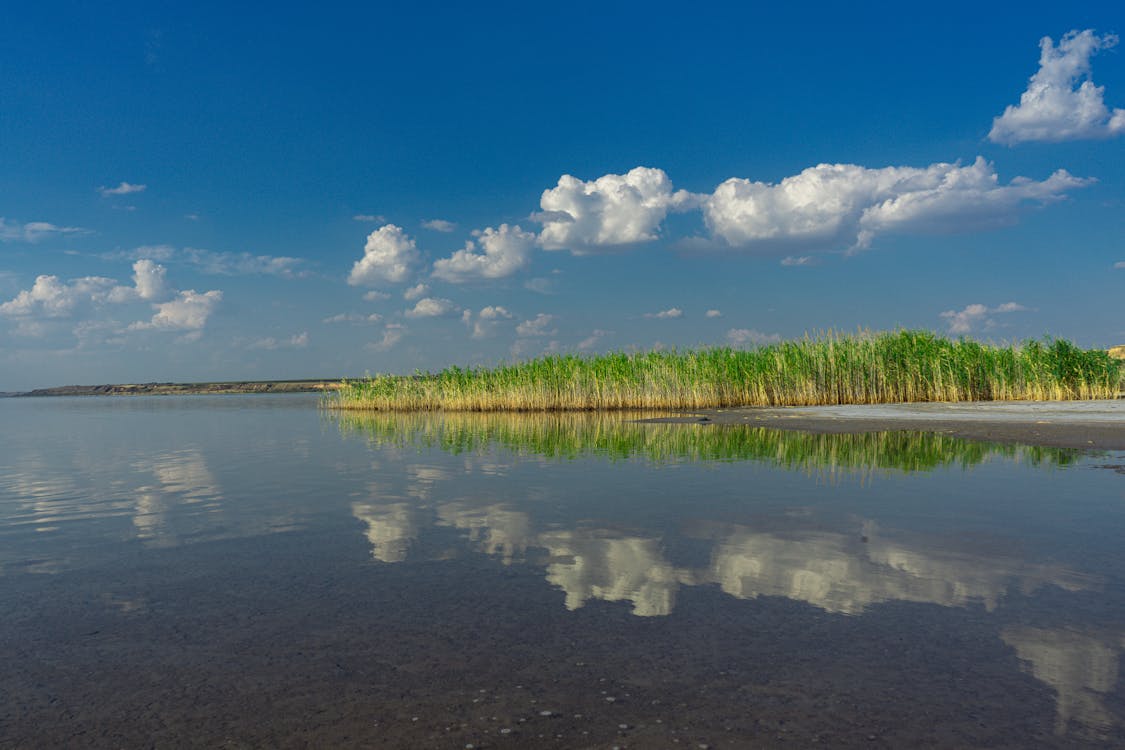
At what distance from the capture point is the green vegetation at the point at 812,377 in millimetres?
28266

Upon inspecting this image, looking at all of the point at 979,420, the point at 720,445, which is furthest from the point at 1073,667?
the point at 979,420

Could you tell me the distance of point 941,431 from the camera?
18031mm

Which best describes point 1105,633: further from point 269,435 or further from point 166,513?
point 269,435

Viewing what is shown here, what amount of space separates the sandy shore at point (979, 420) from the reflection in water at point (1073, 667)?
1180 cm

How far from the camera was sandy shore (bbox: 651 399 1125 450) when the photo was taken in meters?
15.8

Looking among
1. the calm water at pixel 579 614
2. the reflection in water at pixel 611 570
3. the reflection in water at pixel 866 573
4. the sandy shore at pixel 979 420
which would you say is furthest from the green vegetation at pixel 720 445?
the reflection in water at pixel 611 570

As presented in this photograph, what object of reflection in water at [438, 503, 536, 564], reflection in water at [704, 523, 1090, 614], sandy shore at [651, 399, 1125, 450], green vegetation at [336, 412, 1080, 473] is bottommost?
reflection in water at [704, 523, 1090, 614]

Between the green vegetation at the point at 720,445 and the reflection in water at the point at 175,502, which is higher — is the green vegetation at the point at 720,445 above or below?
above

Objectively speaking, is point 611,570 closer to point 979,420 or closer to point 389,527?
point 389,527

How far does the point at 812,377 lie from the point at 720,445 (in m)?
15.4

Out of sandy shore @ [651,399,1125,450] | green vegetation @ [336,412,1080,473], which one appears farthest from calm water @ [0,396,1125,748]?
sandy shore @ [651,399,1125,450]

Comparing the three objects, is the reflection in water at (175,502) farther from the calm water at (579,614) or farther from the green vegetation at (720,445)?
the green vegetation at (720,445)

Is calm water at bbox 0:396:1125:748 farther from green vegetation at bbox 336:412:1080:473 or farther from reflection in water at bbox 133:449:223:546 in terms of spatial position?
green vegetation at bbox 336:412:1080:473

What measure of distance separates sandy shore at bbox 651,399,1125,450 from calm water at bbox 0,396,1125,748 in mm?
5412
